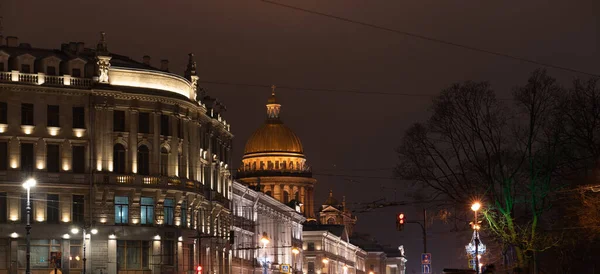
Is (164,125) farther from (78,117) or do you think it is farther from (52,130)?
(52,130)

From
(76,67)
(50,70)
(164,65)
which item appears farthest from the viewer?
(164,65)

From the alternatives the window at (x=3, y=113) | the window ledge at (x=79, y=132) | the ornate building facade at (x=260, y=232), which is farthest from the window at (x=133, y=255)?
the ornate building facade at (x=260, y=232)

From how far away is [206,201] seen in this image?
96.8m

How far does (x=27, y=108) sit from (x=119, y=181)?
7914 millimetres

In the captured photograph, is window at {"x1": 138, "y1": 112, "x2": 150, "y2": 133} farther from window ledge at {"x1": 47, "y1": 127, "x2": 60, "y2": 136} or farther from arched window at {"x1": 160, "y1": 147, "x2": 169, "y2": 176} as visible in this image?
window ledge at {"x1": 47, "y1": 127, "x2": 60, "y2": 136}

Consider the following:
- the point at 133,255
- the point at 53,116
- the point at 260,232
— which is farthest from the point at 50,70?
the point at 260,232

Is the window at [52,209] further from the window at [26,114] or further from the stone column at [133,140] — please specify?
the stone column at [133,140]

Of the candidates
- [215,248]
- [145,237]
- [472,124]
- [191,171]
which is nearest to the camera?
[472,124]

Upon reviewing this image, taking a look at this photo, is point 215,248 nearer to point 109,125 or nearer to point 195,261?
point 195,261

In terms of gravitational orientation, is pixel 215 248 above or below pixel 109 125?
below

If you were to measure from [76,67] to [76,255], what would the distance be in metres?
12.5

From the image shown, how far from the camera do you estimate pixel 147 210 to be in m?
86.8

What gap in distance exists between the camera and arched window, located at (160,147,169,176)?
289 ft

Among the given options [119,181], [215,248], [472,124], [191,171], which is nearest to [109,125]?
[119,181]
